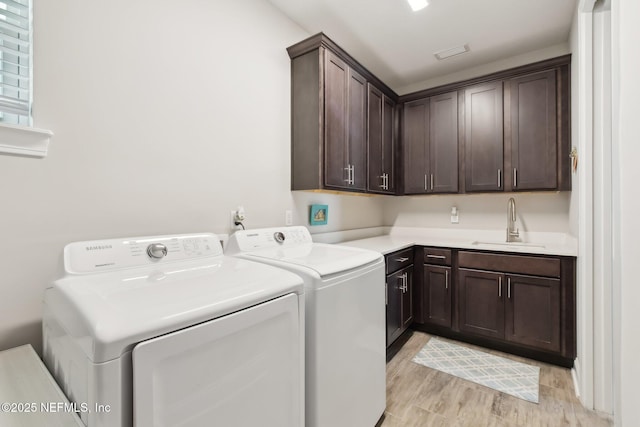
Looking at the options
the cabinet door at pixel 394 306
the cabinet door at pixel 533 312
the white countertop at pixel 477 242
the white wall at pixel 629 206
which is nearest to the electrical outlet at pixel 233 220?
the white countertop at pixel 477 242

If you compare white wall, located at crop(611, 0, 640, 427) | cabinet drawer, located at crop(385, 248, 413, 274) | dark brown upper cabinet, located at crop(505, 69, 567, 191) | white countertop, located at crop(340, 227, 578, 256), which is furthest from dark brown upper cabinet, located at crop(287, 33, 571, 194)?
white wall, located at crop(611, 0, 640, 427)

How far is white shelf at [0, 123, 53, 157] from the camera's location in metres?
1.05

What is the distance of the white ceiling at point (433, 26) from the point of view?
2.11 meters

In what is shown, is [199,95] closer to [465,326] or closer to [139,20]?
[139,20]

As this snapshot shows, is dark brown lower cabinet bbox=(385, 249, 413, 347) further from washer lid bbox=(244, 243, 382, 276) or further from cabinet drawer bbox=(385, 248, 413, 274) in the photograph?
washer lid bbox=(244, 243, 382, 276)

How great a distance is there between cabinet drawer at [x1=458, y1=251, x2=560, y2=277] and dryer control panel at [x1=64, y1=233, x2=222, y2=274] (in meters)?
2.06

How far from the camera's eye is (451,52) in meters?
2.74

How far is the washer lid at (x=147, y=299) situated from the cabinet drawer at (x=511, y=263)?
76.6 inches

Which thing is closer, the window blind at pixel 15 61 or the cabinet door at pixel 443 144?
the window blind at pixel 15 61

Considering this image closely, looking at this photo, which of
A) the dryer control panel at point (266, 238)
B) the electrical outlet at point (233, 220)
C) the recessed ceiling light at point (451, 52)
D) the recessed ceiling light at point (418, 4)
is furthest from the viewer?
the recessed ceiling light at point (451, 52)

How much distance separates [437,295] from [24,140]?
2.84 metres

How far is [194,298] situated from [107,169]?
2.92ft

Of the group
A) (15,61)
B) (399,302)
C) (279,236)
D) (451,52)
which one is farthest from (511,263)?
(15,61)

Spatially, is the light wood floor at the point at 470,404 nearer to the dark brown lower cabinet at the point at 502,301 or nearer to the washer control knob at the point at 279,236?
the dark brown lower cabinet at the point at 502,301
